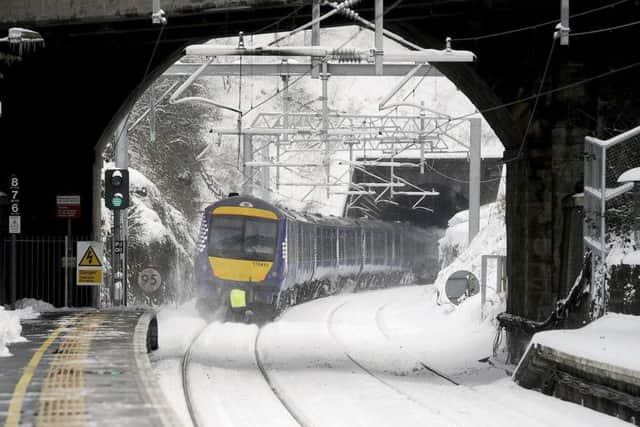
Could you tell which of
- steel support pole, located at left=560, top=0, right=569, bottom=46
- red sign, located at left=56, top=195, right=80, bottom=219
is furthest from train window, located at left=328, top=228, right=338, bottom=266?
steel support pole, located at left=560, top=0, right=569, bottom=46

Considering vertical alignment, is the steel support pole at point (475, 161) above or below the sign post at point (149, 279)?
above

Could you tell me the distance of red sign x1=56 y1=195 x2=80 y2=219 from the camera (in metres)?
21.5

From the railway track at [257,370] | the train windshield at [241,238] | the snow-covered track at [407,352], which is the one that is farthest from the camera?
the train windshield at [241,238]

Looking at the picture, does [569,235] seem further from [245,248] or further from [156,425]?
[245,248]

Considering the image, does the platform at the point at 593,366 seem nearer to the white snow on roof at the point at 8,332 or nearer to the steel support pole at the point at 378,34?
the steel support pole at the point at 378,34

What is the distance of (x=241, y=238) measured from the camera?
27438 millimetres

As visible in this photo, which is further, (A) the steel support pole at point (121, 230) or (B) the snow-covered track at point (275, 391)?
(A) the steel support pole at point (121, 230)

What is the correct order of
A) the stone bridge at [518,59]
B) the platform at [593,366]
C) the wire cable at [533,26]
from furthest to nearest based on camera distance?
the stone bridge at [518,59] < the wire cable at [533,26] < the platform at [593,366]

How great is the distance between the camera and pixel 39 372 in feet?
39.7

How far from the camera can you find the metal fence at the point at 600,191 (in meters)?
14.6

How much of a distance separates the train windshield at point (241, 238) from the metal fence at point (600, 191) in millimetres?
12893

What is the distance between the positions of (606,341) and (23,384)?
6.10 metres

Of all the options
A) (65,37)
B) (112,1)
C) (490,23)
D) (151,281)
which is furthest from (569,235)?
(151,281)

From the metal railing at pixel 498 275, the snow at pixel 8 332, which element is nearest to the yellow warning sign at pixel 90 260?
the snow at pixel 8 332
